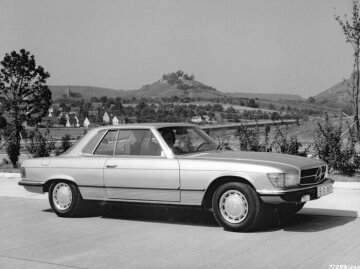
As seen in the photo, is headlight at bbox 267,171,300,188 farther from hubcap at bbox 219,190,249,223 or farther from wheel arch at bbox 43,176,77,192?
wheel arch at bbox 43,176,77,192

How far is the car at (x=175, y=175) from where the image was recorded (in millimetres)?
7562

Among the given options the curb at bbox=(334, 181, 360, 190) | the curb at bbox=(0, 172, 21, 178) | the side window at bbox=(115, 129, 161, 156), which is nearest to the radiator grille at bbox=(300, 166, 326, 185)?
the side window at bbox=(115, 129, 161, 156)

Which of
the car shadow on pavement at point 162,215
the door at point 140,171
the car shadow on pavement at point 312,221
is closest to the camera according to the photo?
the car shadow on pavement at point 312,221

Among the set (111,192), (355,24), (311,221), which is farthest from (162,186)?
(355,24)

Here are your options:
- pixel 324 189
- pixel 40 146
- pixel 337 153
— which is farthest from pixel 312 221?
pixel 40 146

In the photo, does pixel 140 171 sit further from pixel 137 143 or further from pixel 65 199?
pixel 65 199

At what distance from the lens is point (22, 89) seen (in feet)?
109

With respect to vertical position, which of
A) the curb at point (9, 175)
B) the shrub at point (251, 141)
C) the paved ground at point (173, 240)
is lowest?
the paved ground at point (173, 240)

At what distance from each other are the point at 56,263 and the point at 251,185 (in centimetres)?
279

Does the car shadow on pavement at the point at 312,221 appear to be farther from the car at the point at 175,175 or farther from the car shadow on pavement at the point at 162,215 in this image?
the car shadow on pavement at the point at 162,215

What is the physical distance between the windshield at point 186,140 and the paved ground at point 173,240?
1.09 metres

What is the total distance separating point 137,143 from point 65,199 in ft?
5.22

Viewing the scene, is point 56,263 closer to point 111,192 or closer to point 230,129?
point 111,192

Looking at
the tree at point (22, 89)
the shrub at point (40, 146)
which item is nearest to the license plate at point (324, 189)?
the shrub at point (40, 146)
